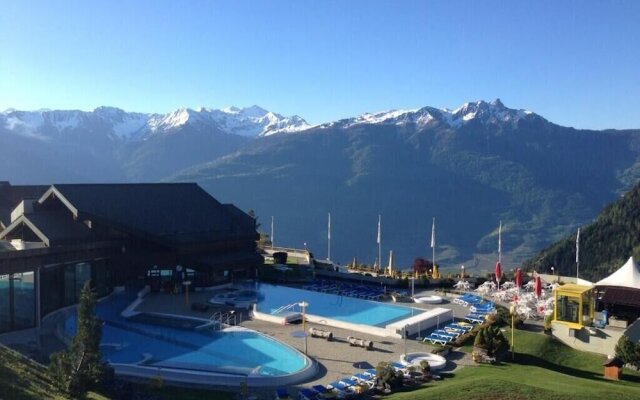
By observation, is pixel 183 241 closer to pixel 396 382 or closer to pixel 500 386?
pixel 396 382

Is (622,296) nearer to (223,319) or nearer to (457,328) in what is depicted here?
(457,328)

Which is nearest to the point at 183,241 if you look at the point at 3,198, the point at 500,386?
the point at 3,198

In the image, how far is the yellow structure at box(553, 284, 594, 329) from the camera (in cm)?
2542

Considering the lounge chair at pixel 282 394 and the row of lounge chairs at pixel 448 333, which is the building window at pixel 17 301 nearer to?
the lounge chair at pixel 282 394

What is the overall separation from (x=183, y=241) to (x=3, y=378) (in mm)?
21585

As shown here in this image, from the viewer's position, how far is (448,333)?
26.5 meters

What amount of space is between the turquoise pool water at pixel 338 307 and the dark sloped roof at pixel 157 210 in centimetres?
659

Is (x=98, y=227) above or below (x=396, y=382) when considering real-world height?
above

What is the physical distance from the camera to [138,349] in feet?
82.1

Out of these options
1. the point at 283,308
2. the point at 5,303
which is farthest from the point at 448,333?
the point at 5,303

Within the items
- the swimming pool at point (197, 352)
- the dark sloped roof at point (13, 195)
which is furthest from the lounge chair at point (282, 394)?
the dark sloped roof at point (13, 195)

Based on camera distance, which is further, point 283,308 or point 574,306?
point 283,308

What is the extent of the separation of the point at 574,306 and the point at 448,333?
18.6 feet

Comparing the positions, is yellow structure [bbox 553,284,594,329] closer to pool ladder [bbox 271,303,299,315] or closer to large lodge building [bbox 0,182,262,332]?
pool ladder [bbox 271,303,299,315]
